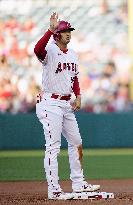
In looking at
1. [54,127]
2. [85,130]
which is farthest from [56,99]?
[85,130]

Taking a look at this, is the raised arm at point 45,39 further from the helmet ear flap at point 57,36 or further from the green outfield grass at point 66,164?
→ the green outfield grass at point 66,164

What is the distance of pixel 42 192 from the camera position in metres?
6.48

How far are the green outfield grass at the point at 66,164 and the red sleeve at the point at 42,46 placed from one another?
2.84 meters

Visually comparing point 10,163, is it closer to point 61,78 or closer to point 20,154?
point 20,154

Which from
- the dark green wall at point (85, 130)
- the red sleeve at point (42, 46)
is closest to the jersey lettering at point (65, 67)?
the red sleeve at point (42, 46)

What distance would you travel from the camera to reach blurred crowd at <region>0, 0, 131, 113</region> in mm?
13940

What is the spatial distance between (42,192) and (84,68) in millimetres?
8523

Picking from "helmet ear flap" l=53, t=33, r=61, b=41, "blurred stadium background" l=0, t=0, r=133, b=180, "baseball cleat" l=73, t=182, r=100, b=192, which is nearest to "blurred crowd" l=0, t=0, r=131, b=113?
"blurred stadium background" l=0, t=0, r=133, b=180

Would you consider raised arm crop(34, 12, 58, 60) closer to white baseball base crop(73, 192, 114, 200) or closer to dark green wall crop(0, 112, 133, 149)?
white baseball base crop(73, 192, 114, 200)

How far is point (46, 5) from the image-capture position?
1509 centimetres

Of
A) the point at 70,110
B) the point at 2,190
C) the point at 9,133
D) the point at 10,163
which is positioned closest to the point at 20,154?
the point at 9,133

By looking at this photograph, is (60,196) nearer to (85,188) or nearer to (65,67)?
(85,188)

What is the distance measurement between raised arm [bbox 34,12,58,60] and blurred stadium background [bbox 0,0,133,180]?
6336 mm

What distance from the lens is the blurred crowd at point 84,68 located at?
1394 centimetres
